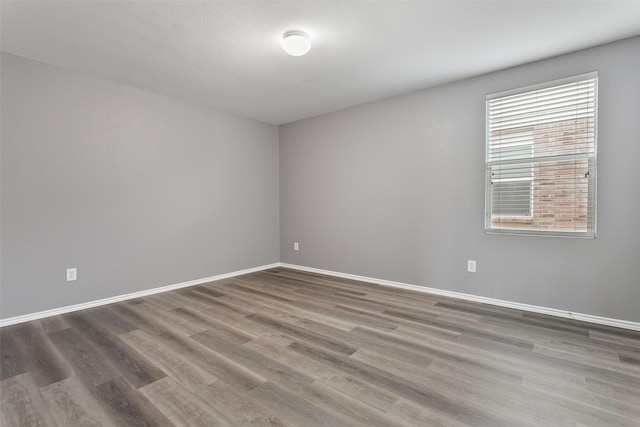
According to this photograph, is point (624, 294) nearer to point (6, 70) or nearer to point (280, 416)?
point (280, 416)

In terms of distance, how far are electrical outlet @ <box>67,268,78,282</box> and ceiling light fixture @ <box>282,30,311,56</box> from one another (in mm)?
2985

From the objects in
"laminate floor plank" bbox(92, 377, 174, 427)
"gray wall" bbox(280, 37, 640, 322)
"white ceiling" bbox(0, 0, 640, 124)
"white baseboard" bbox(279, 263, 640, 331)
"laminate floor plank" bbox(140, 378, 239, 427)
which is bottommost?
"laminate floor plank" bbox(92, 377, 174, 427)

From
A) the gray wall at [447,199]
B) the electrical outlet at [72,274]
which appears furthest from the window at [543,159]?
the electrical outlet at [72,274]

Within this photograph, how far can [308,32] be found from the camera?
240 centimetres

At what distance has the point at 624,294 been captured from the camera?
8.41 feet

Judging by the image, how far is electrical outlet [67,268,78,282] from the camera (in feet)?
9.93

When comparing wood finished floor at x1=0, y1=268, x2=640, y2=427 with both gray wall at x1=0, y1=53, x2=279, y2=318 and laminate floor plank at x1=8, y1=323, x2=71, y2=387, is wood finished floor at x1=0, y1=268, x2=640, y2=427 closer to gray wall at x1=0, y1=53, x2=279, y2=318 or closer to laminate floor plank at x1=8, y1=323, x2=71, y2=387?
laminate floor plank at x1=8, y1=323, x2=71, y2=387

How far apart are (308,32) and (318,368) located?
2.49 meters

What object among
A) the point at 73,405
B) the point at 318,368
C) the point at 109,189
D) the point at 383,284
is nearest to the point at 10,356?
the point at 73,405

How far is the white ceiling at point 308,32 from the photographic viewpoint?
2.11m

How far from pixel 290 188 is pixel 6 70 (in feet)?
11.3

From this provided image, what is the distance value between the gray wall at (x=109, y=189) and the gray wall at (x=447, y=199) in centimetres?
108

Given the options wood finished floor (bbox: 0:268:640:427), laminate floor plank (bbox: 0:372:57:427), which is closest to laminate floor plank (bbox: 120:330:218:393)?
wood finished floor (bbox: 0:268:640:427)

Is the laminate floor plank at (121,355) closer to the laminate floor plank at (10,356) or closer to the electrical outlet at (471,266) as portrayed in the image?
the laminate floor plank at (10,356)
